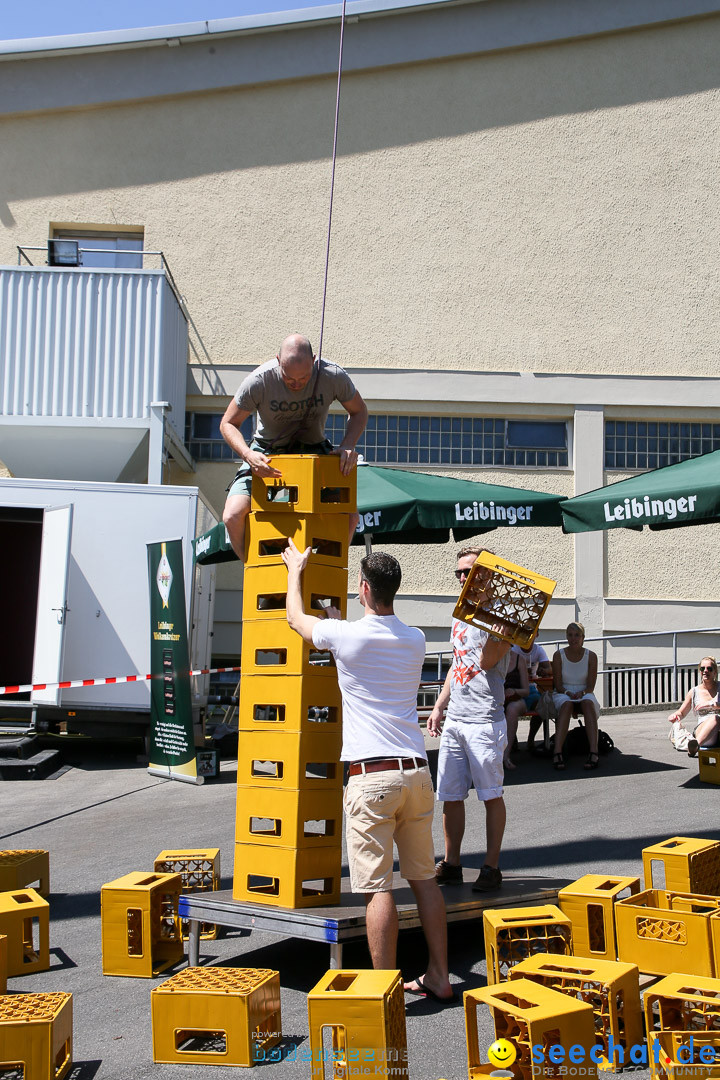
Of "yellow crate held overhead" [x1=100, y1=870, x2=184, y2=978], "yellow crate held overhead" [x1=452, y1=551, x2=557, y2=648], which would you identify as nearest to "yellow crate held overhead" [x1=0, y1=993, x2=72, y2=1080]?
"yellow crate held overhead" [x1=100, y1=870, x2=184, y2=978]

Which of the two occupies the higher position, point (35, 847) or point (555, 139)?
point (555, 139)

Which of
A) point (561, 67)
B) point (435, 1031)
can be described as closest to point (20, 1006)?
point (435, 1031)

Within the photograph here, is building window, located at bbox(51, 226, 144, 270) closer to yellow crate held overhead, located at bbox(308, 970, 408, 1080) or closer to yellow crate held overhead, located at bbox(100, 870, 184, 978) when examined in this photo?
yellow crate held overhead, located at bbox(100, 870, 184, 978)

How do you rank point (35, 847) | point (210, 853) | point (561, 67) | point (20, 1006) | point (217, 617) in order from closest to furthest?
1. point (20, 1006)
2. point (210, 853)
3. point (35, 847)
4. point (217, 617)
5. point (561, 67)

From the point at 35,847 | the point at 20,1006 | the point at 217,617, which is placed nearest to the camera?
the point at 20,1006

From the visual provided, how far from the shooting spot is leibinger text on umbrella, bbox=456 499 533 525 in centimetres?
902

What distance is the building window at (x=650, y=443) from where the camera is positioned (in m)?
16.2

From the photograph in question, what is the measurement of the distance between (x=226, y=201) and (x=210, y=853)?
1306cm

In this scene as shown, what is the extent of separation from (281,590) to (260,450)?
37.4 inches

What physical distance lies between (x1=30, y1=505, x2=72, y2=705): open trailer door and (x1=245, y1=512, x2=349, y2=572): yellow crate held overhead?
612cm

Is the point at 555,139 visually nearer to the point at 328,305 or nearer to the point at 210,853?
the point at 328,305

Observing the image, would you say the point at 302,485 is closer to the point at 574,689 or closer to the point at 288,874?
the point at 288,874

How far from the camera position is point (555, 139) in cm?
1655

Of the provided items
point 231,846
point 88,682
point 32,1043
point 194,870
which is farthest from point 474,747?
point 88,682
